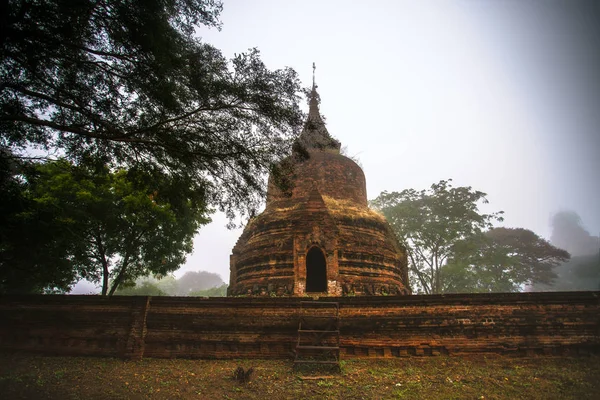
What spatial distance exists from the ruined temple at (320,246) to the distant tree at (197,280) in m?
91.6

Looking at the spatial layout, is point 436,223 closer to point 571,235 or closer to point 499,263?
point 499,263

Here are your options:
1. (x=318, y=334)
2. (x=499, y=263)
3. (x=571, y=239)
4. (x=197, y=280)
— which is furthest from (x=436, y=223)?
(x=571, y=239)

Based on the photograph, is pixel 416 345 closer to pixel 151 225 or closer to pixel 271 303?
pixel 271 303

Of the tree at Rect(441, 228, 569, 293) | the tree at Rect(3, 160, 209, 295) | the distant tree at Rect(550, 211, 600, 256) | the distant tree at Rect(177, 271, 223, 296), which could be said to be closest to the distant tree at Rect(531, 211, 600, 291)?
the distant tree at Rect(550, 211, 600, 256)

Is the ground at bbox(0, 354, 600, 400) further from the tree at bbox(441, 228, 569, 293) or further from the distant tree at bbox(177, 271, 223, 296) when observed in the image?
the distant tree at bbox(177, 271, 223, 296)

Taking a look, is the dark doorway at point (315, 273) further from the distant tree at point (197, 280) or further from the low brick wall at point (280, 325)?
the distant tree at point (197, 280)

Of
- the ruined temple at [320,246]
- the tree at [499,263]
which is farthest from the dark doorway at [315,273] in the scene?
the tree at [499,263]

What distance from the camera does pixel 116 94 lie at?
247 inches

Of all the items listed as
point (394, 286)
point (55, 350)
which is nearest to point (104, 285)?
point (55, 350)

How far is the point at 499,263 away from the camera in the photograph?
27109mm

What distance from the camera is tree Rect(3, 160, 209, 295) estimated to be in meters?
11.3

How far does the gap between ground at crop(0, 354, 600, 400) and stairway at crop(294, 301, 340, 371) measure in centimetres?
35

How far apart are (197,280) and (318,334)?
10116cm

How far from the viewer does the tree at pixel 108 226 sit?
11.3 m
